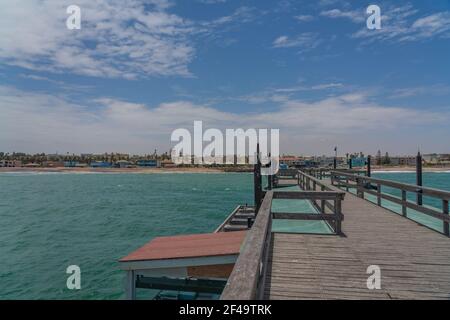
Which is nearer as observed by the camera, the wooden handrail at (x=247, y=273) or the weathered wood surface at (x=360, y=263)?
the wooden handrail at (x=247, y=273)

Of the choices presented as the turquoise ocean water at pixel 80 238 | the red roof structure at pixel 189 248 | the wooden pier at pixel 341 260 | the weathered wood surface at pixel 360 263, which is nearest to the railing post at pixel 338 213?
the wooden pier at pixel 341 260

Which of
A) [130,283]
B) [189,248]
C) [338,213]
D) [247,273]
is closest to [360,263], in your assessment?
[338,213]

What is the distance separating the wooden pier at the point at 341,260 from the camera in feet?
10.3

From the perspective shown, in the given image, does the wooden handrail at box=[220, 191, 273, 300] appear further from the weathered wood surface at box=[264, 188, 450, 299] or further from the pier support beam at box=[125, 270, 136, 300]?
the pier support beam at box=[125, 270, 136, 300]

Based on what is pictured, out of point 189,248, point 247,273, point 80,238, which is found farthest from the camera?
point 80,238

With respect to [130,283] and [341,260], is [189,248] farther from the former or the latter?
[341,260]

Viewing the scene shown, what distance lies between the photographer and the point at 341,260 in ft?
15.7

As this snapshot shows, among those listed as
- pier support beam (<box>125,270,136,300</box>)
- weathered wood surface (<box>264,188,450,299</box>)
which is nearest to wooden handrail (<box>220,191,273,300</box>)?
weathered wood surface (<box>264,188,450,299</box>)

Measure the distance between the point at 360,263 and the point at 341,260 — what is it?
0.90ft

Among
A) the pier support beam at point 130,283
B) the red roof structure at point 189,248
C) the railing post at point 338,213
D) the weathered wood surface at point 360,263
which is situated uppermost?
the railing post at point 338,213

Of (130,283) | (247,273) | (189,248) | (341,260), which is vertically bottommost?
(130,283)

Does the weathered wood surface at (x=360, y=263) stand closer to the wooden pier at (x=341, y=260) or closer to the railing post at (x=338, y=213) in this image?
the wooden pier at (x=341, y=260)
